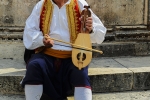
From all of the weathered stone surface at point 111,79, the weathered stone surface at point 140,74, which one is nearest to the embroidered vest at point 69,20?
the weathered stone surface at point 111,79

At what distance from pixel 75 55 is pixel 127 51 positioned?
1.63 m

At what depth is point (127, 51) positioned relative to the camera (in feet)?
15.2

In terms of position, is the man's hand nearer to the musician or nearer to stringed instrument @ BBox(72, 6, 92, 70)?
the musician

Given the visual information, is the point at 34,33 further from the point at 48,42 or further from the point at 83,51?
the point at 83,51

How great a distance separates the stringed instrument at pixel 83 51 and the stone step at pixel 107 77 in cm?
53

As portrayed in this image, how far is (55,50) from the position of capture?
3328 mm

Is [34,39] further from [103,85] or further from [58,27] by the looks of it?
[103,85]

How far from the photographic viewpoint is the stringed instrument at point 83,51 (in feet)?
10.4

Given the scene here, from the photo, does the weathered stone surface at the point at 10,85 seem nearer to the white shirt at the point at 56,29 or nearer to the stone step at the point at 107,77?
the stone step at the point at 107,77

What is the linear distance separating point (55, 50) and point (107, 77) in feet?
2.40

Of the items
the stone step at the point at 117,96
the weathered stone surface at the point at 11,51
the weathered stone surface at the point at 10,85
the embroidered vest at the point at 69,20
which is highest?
the embroidered vest at the point at 69,20

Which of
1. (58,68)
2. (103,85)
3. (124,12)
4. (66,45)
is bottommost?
(103,85)

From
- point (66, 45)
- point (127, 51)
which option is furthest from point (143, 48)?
point (66, 45)

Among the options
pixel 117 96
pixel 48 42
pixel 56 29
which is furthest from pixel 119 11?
pixel 48 42
